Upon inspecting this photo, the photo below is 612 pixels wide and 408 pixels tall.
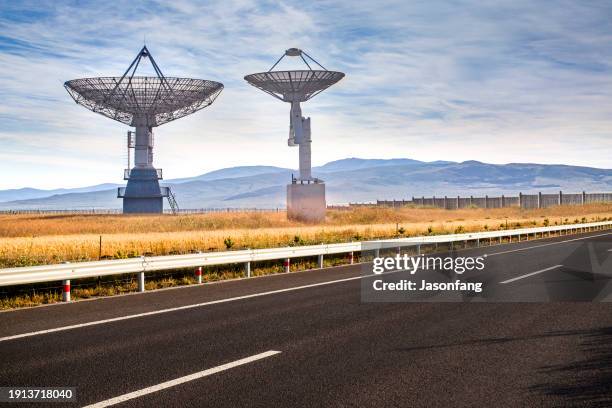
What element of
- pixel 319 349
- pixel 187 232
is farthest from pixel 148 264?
pixel 187 232

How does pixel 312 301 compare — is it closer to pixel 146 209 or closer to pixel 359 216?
pixel 359 216

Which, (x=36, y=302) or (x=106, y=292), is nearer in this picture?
(x=36, y=302)

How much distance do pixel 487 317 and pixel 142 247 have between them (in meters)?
17.9

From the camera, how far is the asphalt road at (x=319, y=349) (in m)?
6.38

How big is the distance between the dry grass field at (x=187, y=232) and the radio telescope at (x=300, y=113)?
6.54 ft

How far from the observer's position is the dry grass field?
24.3 m

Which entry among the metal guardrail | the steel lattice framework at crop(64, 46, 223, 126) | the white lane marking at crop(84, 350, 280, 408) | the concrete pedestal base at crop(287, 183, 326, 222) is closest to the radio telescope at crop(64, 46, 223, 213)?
the steel lattice framework at crop(64, 46, 223, 126)

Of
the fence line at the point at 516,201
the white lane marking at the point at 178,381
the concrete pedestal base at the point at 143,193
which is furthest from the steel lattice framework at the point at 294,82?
the fence line at the point at 516,201

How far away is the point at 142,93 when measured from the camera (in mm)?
66812

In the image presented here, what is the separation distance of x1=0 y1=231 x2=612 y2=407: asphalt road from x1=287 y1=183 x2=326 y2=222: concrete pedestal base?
1831 inches

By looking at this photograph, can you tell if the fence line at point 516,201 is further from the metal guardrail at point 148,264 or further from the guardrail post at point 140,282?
the guardrail post at point 140,282

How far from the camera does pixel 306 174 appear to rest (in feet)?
199

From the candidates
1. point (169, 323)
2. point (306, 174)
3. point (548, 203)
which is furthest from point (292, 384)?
point (548, 203)

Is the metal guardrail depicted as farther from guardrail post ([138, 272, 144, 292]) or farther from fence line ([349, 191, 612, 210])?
fence line ([349, 191, 612, 210])
